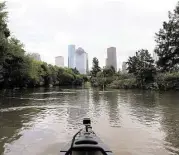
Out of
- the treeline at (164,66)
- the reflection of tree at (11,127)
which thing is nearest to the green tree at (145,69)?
the treeline at (164,66)

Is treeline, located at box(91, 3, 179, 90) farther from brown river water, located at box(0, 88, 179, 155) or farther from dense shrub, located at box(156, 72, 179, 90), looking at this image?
brown river water, located at box(0, 88, 179, 155)

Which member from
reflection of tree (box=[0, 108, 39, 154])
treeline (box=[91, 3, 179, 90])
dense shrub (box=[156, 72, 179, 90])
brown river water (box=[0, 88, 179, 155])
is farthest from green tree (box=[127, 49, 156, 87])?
reflection of tree (box=[0, 108, 39, 154])

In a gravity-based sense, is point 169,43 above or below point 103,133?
above

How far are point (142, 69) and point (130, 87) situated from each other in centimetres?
486

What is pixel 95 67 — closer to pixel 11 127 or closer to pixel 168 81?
pixel 168 81

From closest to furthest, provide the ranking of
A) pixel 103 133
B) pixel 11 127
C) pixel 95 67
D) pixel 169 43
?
pixel 103 133
pixel 11 127
pixel 169 43
pixel 95 67

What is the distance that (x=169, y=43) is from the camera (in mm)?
51375

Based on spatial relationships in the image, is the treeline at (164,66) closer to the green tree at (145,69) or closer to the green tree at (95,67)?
the green tree at (145,69)

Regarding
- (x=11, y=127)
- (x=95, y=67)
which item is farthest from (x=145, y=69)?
(x=95, y=67)

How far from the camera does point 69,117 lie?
17.1m

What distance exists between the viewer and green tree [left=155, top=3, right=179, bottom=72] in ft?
167

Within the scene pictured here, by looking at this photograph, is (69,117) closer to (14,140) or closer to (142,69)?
(14,140)

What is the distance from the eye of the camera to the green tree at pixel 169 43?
50.8 meters

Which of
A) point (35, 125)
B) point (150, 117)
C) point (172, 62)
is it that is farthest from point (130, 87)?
point (35, 125)
